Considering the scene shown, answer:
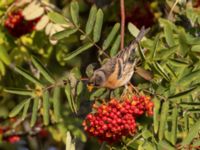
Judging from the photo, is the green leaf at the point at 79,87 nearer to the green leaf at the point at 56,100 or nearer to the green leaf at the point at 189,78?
the green leaf at the point at 56,100

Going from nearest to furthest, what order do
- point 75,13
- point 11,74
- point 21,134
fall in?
point 75,13 → point 11,74 → point 21,134

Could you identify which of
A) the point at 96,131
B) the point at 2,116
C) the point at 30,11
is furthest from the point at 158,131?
the point at 2,116

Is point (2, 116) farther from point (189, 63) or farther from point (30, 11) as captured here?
point (189, 63)

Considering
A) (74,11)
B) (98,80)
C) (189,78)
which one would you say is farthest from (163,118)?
(74,11)

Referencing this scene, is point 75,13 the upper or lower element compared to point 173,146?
upper

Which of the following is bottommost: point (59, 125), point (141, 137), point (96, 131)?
point (59, 125)

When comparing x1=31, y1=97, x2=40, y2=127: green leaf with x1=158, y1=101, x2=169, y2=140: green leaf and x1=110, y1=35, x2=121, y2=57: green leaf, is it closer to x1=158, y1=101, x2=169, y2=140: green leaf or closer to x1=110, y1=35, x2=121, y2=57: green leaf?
x1=110, y1=35, x2=121, y2=57: green leaf

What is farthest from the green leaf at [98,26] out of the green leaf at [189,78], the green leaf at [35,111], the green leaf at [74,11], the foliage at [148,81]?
the green leaf at [189,78]
